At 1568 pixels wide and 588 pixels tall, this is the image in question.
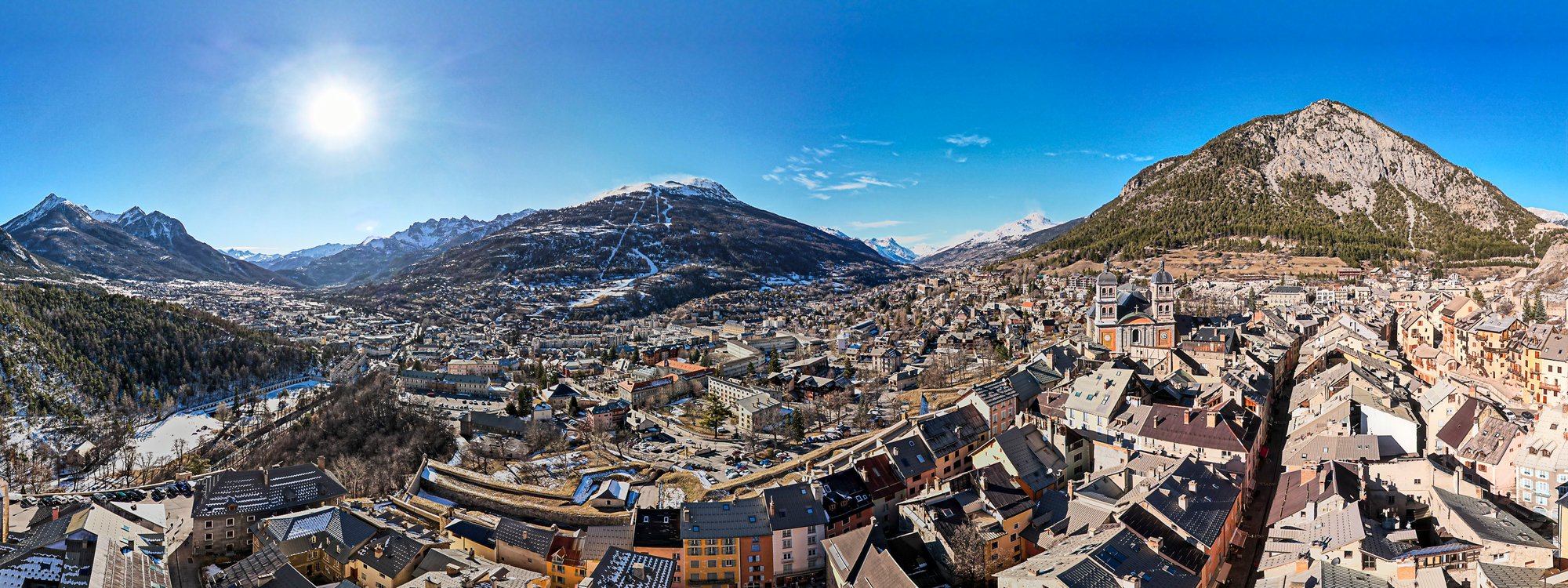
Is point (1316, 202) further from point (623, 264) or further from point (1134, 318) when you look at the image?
point (623, 264)

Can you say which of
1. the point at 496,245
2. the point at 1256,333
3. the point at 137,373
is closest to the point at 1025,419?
the point at 1256,333

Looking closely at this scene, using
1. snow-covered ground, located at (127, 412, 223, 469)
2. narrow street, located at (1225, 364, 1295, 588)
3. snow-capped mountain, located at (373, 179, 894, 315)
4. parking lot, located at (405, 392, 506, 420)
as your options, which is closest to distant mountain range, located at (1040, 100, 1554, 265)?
snow-capped mountain, located at (373, 179, 894, 315)

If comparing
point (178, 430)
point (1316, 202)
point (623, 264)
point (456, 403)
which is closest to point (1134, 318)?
point (456, 403)

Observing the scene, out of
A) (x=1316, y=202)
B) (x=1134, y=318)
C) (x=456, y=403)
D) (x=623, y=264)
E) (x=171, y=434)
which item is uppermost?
(x=1316, y=202)

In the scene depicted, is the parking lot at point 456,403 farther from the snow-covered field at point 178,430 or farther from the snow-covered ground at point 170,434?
the snow-covered ground at point 170,434

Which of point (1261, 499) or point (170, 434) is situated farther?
point (170, 434)

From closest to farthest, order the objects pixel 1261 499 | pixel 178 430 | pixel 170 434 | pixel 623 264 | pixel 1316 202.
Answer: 1. pixel 1261 499
2. pixel 170 434
3. pixel 178 430
4. pixel 1316 202
5. pixel 623 264

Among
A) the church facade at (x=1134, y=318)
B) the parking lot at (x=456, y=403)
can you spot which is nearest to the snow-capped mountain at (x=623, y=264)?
the parking lot at (x=456, y=403)

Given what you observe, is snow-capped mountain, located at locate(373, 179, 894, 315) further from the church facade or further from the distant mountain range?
the church facade
